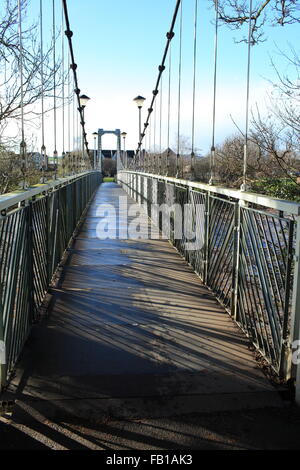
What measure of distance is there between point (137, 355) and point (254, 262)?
0.93 m

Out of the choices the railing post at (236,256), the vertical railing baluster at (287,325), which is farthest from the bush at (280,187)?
the vertical railing baluster at (287,325)

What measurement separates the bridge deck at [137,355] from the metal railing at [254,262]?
13 centimetres

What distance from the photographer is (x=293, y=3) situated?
17.1 ft

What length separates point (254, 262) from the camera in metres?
3.04

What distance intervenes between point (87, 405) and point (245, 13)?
207 inches

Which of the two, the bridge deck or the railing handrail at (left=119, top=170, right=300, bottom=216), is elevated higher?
the railing handrail at (left=119, top=170, right=300, bottom=216)

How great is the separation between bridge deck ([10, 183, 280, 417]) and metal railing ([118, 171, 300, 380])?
5.1 inches

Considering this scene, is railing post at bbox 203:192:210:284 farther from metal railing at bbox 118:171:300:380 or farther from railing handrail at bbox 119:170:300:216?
railing handrail at bbox 119:170:300:216

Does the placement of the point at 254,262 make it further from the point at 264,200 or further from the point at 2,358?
the point at 2,358

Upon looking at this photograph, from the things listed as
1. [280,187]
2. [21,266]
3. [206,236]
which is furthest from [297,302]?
[280,187]


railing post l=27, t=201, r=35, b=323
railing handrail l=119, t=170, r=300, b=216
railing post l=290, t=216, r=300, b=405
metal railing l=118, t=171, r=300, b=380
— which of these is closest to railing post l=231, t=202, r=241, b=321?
metal railing l=118, t=171, r=300, b=380

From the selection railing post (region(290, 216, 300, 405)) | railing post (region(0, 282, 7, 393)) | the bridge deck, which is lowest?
the bridge deck

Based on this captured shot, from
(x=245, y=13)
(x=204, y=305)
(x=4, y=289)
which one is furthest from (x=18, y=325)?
(x=245, y=13)

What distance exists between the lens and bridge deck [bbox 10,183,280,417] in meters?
2.28
